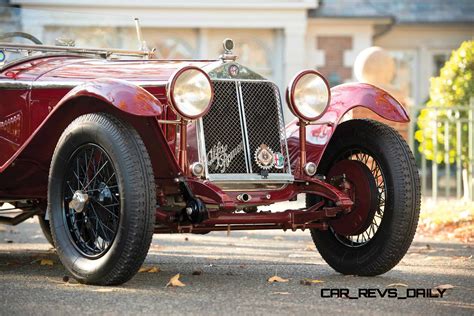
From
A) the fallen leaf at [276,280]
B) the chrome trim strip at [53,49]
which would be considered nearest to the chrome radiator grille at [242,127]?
the fallen leaf at [276,280]

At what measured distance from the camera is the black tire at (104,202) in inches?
206

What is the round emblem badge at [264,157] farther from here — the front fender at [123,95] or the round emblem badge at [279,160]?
the front fender at [123,95]

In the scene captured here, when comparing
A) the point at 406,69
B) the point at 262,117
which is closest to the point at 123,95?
the point at 262,117

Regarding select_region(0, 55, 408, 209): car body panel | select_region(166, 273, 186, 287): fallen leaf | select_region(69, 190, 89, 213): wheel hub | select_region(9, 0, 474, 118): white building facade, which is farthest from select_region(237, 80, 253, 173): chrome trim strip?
select_region(9, 0, 474, 118): white building facade

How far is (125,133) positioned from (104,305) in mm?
931

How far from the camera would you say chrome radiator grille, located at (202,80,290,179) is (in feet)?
19.0

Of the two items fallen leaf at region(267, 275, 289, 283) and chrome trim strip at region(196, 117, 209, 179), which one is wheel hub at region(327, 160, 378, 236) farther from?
chrome trim strip at region(196, 117, 209, 179)

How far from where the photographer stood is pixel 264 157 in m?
5.91

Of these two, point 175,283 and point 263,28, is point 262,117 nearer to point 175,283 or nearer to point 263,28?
point 175,283

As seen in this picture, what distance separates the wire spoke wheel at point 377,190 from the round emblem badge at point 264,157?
561mm

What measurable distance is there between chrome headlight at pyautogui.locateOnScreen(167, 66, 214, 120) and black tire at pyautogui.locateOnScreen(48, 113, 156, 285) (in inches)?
11.9

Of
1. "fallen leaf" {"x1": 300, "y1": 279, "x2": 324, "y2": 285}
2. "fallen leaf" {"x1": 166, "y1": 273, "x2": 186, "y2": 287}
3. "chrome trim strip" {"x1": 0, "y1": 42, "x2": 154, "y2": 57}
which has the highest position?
"chrome trim strip" {"x1": 0, "y1": 42, "x2": 154, "y2": 57}

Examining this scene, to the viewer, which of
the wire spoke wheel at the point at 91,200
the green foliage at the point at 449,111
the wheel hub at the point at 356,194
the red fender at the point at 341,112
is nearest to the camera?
the wire spoke wheel at the point at 91,200

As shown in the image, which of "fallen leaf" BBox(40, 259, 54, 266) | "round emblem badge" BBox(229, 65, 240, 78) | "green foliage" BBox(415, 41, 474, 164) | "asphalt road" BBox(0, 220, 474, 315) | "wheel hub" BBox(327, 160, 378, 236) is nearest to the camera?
"asphalt road" BBox(0, 220, 474, 315)
